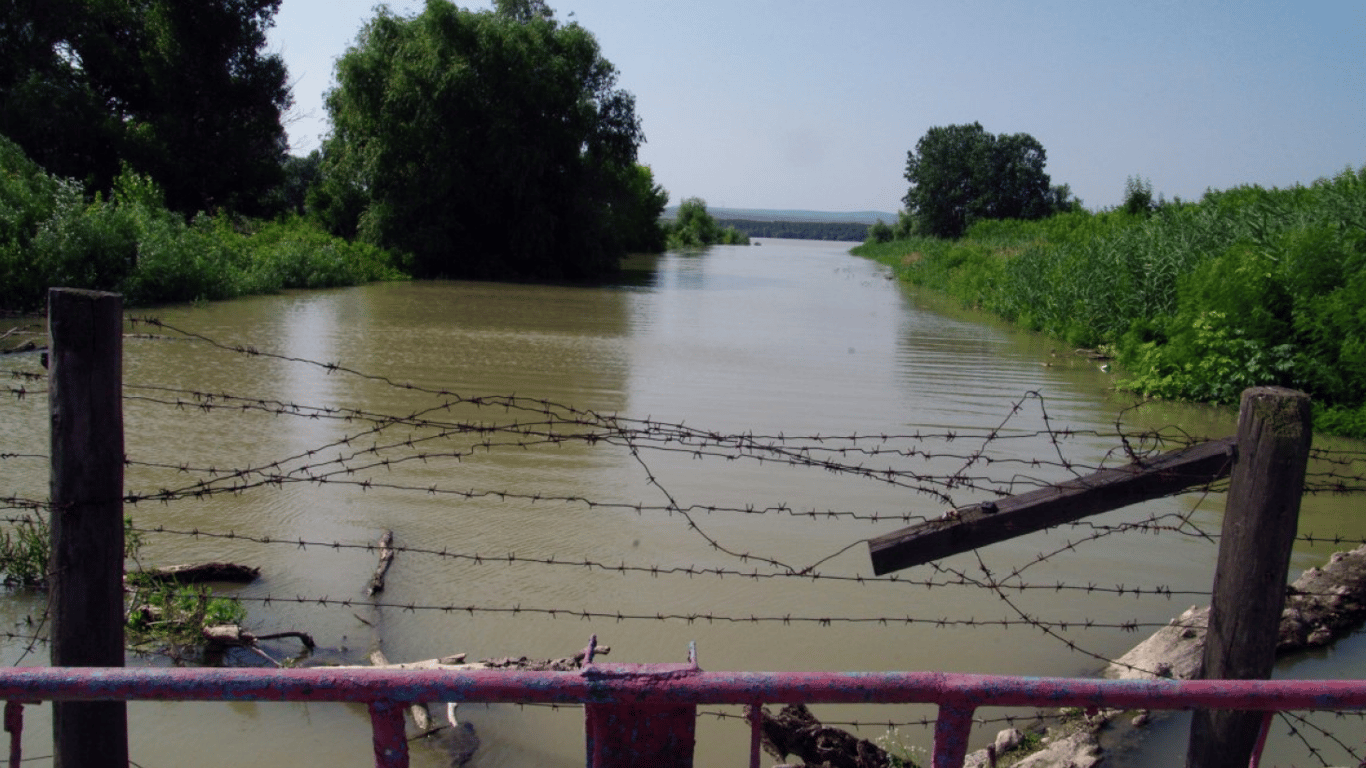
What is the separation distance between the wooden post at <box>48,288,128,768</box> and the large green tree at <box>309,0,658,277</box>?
115ft

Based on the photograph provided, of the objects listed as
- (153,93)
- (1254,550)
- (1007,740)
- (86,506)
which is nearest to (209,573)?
(86,506)

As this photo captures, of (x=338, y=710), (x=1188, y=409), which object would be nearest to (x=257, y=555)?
(x=338, y=710)

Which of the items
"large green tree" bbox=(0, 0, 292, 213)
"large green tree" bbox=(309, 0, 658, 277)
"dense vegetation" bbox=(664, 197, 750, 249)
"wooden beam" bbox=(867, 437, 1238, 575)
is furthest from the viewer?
"dense vegetation" bbox=(664, 197, 750, 249)

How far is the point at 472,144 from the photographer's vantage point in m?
38.5

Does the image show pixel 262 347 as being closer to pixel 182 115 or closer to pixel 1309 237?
pixel 1309 237

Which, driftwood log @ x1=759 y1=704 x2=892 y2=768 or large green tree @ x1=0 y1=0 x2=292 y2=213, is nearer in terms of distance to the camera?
driftwood log @ x1=759 y1=704 x2=892 y2=768

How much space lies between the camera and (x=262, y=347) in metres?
17.2

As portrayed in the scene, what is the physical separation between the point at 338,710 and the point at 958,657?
3492 millimetres

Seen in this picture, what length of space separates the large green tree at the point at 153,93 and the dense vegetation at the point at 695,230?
185 ft

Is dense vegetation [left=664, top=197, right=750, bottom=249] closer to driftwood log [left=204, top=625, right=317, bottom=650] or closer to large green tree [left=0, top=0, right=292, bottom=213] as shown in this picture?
large green tree [left=0, top=0, right=292, bottom=213]

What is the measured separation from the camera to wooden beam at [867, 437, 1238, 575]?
3367mm

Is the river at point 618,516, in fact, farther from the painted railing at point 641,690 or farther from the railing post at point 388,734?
the railing post at point 388,734

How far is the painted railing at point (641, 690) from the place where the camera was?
2.15 m

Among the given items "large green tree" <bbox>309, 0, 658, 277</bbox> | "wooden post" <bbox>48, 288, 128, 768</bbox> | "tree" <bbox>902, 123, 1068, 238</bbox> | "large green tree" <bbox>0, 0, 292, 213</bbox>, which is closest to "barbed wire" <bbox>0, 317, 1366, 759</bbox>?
"wooden post" <bbox>48, 288, 128, 768</bbox>
